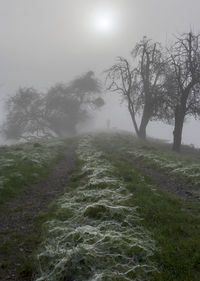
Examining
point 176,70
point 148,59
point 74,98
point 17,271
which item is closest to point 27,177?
→ point 17,271

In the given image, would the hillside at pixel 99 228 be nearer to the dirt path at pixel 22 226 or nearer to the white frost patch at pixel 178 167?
the dirt path at pixel 22 226

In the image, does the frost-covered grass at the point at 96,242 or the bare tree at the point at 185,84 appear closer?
the frost-covered grass at the point at 96,242

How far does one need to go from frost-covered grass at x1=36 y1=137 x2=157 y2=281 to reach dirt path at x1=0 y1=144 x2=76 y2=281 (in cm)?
44

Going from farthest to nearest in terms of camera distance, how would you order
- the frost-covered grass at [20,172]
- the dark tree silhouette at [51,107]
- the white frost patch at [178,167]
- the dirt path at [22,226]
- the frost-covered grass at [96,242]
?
the dark tree silhouette at [51,107] < the white frost patch at [178,167] < the frost-covered grass at [20,172] < the dirt path at [22,226] < the frost-covered grass at [96,242]

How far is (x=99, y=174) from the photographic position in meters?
13.5

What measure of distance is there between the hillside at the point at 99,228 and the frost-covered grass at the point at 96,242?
0.06 ft

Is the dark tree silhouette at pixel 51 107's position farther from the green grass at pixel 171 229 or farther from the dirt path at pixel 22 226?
the green grass at pixel 171 229

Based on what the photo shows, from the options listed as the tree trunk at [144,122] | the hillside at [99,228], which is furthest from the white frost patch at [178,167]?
the tree trunk at [144,122]

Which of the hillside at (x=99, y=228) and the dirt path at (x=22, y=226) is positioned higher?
the hillside at (x=99, y=228)

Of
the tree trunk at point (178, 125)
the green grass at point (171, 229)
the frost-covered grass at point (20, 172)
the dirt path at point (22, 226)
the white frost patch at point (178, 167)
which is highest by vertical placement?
the tree trunk at point (178, 125)

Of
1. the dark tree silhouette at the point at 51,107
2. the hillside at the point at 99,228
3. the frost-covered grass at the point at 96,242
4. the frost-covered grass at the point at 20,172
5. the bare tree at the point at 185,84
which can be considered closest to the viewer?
the frost-covered grass at the point at 96,242

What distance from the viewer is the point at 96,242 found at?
6363mm

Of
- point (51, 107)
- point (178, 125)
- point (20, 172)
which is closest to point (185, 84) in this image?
point (178, 125)

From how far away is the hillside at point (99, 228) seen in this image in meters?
5.50
